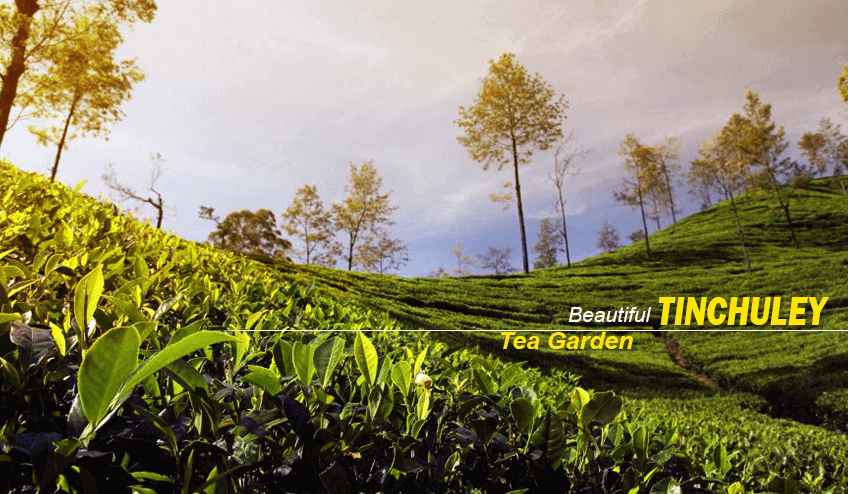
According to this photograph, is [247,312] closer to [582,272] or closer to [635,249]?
[582,272]

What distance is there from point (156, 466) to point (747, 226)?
4868cm

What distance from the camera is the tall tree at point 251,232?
3441 cm

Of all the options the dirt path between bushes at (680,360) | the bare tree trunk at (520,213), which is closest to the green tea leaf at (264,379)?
the dirt path between bushes at (680,360)

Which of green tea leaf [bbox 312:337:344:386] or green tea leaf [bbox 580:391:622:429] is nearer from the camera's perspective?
green tea leaf [bbox 312:337:344:386]

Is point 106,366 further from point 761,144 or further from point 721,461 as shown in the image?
point 761,144

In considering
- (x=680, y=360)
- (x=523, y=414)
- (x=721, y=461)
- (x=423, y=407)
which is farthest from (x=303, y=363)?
(x=680, y=360)

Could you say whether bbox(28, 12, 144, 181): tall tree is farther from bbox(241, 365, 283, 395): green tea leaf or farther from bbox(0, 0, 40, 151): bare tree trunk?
bbox(241, 365, 283, 395): green tea leaf

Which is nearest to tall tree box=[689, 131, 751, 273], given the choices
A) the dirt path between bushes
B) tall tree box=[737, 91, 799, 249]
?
tall tree box=[737, 91, 799, 249]

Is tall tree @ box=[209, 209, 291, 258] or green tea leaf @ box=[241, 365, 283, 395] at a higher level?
tall tree @ box=[209, 209, 291, 258]

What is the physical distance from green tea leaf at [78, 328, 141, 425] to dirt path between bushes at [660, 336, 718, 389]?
14094 mm

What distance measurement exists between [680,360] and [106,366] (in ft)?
54.8

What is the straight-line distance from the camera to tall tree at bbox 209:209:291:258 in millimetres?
34406

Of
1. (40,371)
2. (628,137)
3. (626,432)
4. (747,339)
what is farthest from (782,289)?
(40,371)

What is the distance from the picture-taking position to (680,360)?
14.0 m
